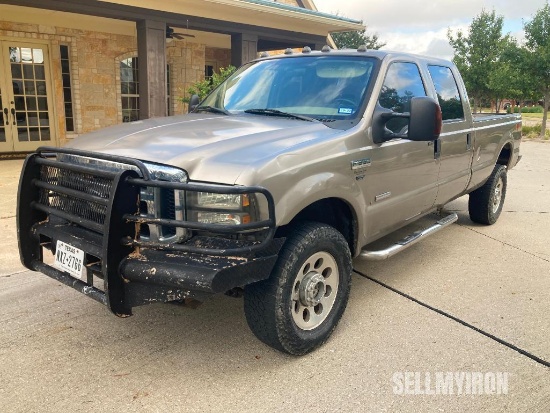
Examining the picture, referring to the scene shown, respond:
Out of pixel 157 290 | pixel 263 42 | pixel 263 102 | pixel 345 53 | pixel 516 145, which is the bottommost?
pixel 157 290

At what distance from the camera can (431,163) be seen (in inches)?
173

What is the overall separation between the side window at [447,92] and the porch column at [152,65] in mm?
6426

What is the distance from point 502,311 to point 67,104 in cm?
1121

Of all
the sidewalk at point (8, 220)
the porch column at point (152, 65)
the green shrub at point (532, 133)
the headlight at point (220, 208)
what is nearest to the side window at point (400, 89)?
the headlight at point (220, 208)

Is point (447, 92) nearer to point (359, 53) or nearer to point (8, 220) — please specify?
point (359, 53)

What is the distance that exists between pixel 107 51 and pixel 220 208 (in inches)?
433

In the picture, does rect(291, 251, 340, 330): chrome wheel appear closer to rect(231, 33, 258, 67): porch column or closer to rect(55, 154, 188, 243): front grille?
rect(55, 154, 188, 243): front grille

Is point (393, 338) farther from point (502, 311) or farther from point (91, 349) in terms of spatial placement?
point (91, 349)

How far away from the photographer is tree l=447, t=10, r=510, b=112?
85.1 ft

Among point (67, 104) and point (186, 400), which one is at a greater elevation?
point (67, 104)

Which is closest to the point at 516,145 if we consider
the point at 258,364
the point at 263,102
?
the point at 263,102

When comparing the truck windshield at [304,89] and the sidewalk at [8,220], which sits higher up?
the truck windshield at [304,89]

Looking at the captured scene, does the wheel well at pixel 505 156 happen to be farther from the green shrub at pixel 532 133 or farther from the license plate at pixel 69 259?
the green shrub at pixel 532 133

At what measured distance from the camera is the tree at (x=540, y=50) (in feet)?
64.1
